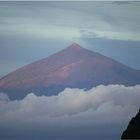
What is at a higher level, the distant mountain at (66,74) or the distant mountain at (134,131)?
the distant mountain at (66,74)

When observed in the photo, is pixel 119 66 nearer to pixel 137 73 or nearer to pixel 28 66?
pixel 137 73

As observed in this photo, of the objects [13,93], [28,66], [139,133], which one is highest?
[28,66]

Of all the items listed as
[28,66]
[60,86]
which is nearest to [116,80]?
[60,86]

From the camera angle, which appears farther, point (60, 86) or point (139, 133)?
point (60, 86)

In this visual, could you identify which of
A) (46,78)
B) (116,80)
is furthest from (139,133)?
(46,78)

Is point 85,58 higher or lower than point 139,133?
higher

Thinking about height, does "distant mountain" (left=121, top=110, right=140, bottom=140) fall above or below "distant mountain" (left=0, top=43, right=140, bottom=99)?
below
